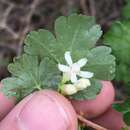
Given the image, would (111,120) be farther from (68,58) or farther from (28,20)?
(28,20)

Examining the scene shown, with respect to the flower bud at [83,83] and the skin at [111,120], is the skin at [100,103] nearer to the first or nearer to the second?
the skin at [111,120]

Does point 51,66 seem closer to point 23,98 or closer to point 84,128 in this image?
point 23,98

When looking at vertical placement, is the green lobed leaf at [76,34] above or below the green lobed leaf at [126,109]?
above

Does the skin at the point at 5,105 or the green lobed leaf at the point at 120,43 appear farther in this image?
the green lobed leaf at the point at 120,43

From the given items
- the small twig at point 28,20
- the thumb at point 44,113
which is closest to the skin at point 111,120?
the thumb at point 44,113

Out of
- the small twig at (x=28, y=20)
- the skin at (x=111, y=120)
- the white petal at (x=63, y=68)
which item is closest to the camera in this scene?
the white petal at (x=63, y=68)

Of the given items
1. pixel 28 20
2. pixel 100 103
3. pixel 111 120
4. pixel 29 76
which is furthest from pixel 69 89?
pixel 28 20

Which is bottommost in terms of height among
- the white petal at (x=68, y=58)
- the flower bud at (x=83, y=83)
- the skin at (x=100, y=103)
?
the skin at (x=100, y=103)
